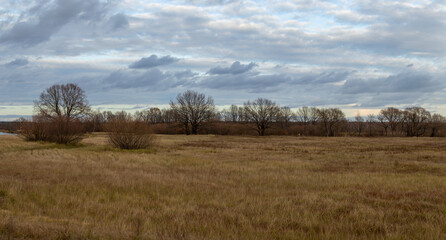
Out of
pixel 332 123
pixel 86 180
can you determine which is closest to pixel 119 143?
pixel 86 180

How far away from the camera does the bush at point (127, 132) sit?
3141cm

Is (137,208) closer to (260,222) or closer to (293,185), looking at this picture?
(260,222)

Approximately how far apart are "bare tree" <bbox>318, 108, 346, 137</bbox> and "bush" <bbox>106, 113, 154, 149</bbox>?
77494 mm

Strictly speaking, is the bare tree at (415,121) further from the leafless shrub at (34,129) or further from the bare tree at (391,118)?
the leafless shrub at (34,129)

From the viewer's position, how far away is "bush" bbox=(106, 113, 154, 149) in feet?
103

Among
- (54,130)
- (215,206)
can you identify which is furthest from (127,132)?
(215,206)

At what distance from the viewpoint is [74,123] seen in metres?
38.4

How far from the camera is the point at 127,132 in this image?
103ft

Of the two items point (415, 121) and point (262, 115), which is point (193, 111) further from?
point (415, 121)

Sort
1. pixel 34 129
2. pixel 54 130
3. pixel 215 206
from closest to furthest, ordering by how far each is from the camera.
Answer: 1. pixel 215 206
2. pixel 54 130
3. pixel 34 129

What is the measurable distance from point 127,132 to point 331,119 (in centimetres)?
8553

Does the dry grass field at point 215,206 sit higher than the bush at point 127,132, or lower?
lower

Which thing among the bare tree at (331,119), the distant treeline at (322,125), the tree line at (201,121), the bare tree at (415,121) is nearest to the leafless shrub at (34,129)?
the tree line at (201,121)

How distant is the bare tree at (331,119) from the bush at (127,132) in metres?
77.5
